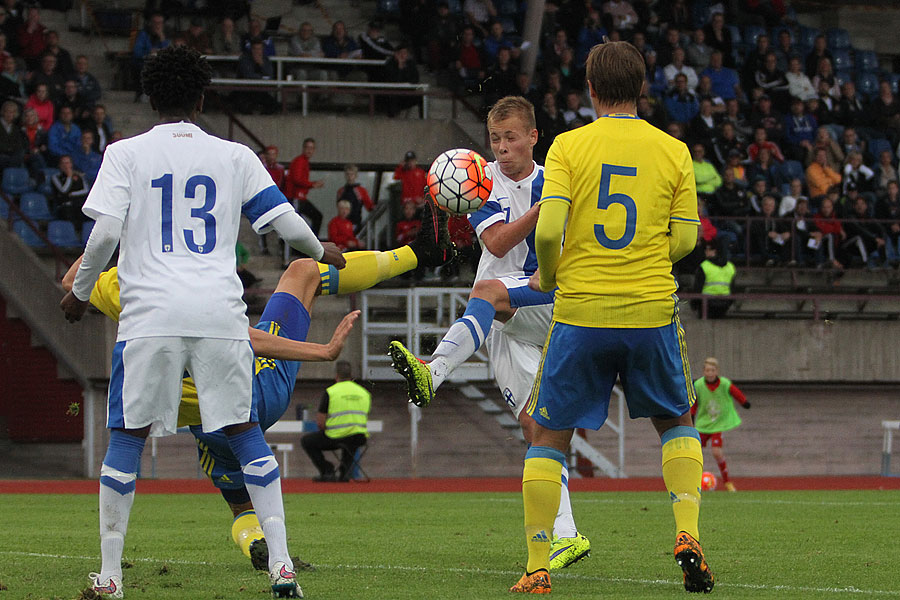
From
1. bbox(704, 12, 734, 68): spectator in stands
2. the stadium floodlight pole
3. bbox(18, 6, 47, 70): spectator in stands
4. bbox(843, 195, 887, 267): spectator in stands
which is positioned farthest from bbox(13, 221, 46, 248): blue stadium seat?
bbox(704, 12, 734, 68): spectator in stands

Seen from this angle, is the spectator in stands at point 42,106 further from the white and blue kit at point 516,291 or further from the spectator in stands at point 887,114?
the spectator in stands at point 887,114

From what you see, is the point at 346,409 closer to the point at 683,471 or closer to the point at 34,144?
the point at 34,144

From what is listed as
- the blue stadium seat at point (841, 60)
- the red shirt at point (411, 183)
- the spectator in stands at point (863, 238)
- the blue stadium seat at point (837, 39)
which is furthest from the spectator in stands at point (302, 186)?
the blue stadium seat at point (837, 39)

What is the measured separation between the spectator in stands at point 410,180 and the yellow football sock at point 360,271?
40.1 ft

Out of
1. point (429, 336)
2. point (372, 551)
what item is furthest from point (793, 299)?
point (372, 551)

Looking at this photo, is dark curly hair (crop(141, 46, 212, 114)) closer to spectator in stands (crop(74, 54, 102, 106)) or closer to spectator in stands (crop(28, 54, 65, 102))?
spectator in stands (crop(74, 54, 102, 106))

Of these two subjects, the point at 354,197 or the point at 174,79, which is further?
the point at 354,197

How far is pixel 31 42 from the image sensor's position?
21.0 metres

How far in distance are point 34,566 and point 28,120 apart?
14.1 metres

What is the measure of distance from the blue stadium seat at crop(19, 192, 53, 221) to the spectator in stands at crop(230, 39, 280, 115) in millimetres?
3784

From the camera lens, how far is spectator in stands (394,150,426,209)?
65.5 feet

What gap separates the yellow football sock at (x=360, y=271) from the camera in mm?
7242

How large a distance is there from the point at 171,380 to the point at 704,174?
17174 mm

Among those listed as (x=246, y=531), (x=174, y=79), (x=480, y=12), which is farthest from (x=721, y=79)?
(x=174, y=79)
